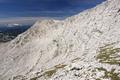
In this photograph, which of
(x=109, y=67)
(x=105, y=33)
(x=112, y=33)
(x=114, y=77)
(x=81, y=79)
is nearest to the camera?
(x=114, y=77)

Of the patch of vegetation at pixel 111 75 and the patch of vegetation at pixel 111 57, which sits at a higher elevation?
the patch of vegetation at pixel 111 57

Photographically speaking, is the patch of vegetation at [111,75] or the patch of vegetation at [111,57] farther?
the patch of vegetation at [111,57]

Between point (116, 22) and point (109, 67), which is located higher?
point (116, 22)

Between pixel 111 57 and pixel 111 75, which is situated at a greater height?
pixel 111 57

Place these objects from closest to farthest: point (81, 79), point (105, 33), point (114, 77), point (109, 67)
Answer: point (114, 77), point (81, 79), point (109, 67), point (105, 33)

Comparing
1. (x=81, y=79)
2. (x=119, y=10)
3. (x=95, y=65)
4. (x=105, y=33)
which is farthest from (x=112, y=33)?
(x=81, y=79)

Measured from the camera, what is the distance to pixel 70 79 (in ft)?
231

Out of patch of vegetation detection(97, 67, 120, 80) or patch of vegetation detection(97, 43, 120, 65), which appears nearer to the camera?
patch of vegetation detection(97, 67, 120, 80)

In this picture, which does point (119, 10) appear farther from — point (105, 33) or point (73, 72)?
point (73, 72)

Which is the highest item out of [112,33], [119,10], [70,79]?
[119,10]

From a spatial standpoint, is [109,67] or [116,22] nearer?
[109,67]

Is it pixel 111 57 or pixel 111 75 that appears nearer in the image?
pixel 111 75

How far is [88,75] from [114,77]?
28.7 feet

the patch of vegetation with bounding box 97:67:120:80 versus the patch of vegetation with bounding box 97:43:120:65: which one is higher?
the patch of vegetation with bounding box 97:43:120:65
